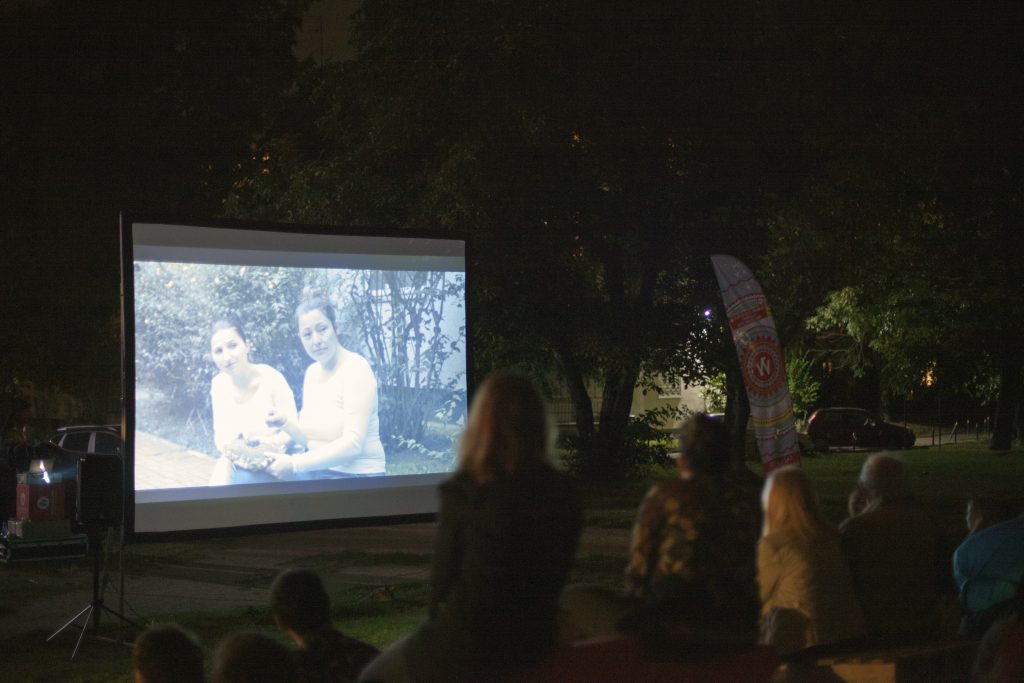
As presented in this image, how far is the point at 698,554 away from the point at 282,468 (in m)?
5.25

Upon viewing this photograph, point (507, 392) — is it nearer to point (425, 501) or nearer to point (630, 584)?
point (630, 584)

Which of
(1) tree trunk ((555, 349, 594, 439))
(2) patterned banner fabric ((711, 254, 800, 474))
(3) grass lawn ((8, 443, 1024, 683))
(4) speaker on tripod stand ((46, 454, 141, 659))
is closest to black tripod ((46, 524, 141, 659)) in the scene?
(4) speaker on tripod stand ((46, 454, 141, 659))

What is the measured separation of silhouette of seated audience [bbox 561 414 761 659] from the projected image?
4.87m

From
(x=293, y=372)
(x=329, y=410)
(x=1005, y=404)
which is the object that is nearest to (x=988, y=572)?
(x=329, y=410)

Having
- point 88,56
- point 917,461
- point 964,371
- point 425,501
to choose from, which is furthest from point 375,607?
point 964,371

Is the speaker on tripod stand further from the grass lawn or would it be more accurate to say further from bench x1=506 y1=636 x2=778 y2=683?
bench x1=506 y1=636 x2=778 y2=683

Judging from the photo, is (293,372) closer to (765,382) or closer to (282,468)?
(282,468)

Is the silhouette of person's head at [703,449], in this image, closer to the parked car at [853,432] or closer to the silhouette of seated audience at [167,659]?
the silhouette of seated audience at [167,659]

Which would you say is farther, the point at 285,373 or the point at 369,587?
the point at 369,587

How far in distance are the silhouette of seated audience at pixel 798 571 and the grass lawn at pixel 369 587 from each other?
411 centimetres

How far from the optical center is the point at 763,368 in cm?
1102

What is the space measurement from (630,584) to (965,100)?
13291mm

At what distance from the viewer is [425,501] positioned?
30.9ft

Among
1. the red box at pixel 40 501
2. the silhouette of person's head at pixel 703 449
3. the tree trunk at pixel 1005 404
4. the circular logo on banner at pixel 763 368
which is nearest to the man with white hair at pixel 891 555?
the silhouette of person's head at pixel 703 449
